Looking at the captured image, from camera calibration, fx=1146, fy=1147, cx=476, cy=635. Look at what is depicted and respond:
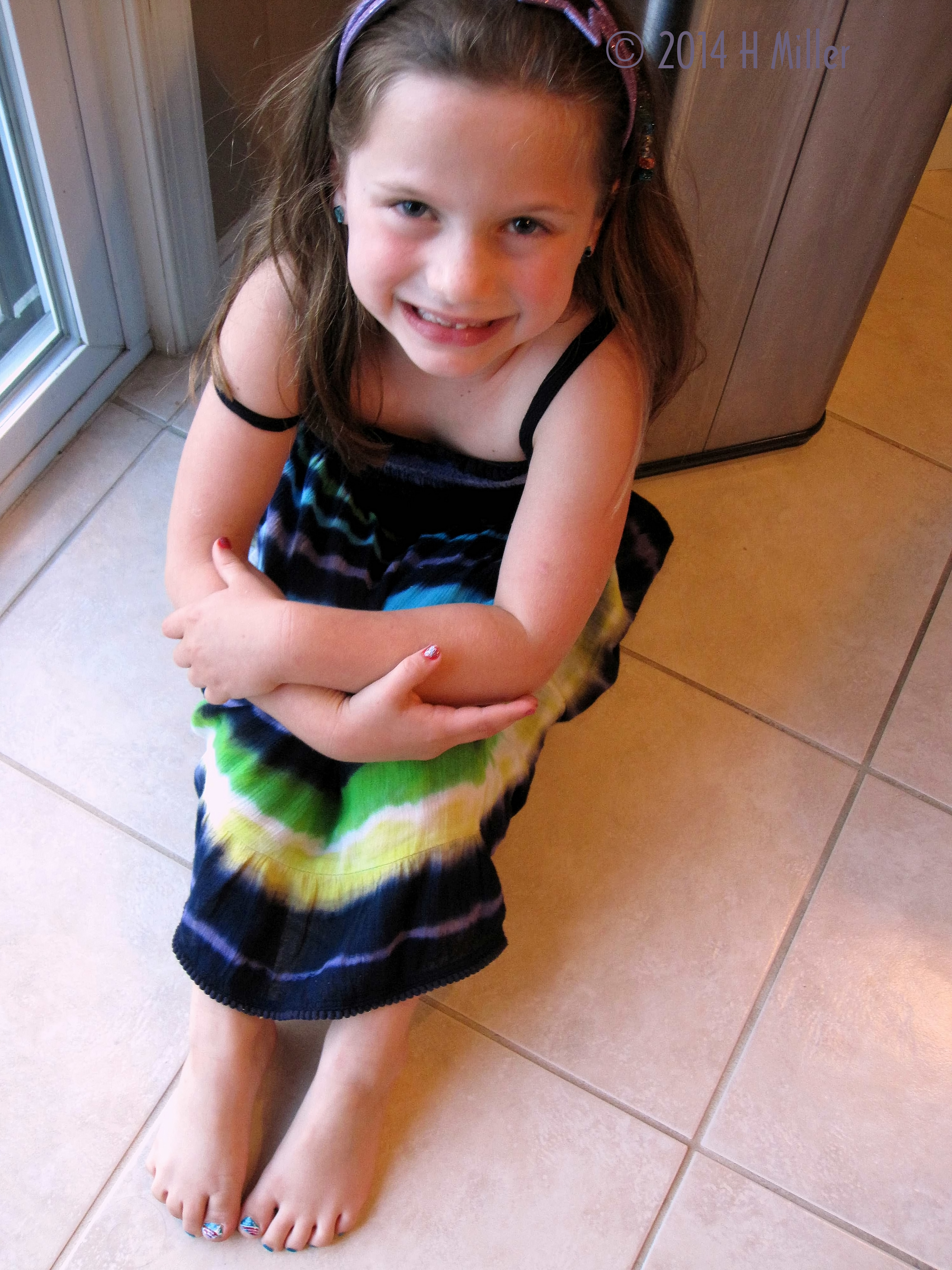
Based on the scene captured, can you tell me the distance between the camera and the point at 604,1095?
892 millimetres

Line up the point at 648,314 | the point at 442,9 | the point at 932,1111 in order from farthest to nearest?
the point at 932,1111
the point at 648,314
the point at 442,9

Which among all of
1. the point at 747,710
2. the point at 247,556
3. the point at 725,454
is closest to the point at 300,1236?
the point at 247,556

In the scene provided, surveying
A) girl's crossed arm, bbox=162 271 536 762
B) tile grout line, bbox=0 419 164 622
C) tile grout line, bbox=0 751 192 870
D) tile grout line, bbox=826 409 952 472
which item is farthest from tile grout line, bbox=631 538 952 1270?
tile grout line, bbox=0 419 164 622

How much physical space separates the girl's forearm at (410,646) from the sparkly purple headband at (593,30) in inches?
12.6

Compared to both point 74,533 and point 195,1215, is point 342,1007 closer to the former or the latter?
point 195,1215

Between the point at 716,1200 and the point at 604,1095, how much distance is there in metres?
0.11

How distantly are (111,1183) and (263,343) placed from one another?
2.01 feet

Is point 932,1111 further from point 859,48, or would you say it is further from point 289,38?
point 289,38

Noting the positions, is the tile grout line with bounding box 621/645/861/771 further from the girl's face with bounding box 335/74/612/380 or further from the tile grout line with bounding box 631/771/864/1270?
the girl's face with bounding box 335/74/612/380

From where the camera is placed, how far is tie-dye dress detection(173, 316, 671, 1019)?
0.80m

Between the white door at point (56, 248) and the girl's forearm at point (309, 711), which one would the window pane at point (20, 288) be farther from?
the girl's forearm at point (309, 711)

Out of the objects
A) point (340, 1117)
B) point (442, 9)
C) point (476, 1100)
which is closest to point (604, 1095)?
point (476, 1100)

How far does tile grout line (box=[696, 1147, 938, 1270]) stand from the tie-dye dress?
24 centimetres

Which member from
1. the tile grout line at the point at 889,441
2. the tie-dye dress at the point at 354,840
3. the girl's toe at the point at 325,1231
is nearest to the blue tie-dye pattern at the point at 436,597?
the tie-dye dress at the point at 354,840
